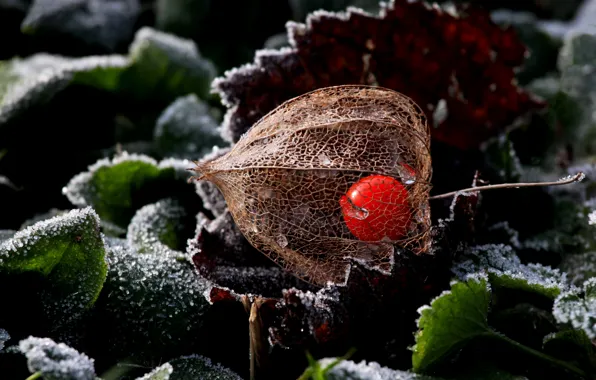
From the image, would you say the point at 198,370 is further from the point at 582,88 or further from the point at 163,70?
the point at 582,88

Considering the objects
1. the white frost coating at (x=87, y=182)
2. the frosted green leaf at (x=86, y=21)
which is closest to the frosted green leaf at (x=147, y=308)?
the white frost coating at (x=87, y=182)

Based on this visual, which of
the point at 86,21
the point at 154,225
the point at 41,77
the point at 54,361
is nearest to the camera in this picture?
the point at 54,361

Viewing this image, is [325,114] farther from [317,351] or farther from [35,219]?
[35,219]

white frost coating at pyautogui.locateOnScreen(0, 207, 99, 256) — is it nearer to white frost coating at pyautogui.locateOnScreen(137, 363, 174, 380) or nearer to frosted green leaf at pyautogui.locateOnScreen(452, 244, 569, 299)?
white frost coating at pyautogui.locateOnScreen(137, 363, 174, 380)

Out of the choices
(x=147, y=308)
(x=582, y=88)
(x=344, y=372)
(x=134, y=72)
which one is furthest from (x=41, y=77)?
(x=582, y=88)

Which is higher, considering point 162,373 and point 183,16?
point 183,16

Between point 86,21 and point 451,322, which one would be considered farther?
point 86,21

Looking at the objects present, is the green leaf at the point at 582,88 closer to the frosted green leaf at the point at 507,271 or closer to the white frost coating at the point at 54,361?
the frosted green leaf at the point at 507,271
